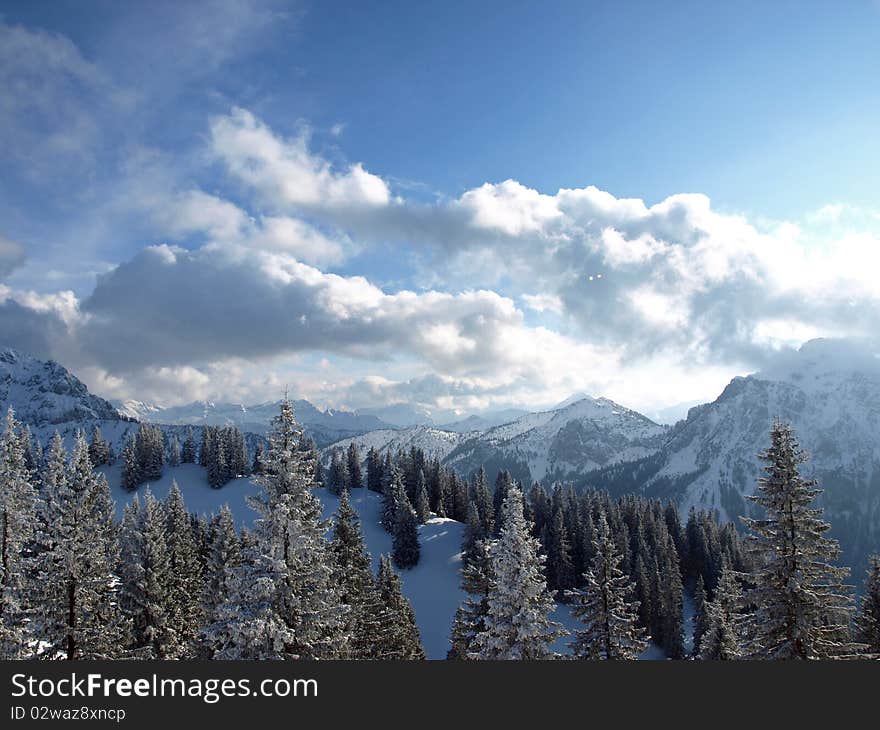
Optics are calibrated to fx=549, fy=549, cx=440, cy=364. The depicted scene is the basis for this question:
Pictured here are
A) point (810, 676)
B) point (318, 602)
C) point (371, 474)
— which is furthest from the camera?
point (371, 474)

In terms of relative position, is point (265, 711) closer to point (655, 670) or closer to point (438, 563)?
point (655, 670)

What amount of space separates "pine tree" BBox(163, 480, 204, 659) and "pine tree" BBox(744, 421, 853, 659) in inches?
1353

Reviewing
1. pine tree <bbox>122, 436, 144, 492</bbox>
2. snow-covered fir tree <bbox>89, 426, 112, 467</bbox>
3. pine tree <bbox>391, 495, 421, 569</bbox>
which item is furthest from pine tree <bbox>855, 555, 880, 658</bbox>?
snow-covered fir tree <bbox>89, 426, 112, 467</bbox>

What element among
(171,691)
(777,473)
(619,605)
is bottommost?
(619,605)

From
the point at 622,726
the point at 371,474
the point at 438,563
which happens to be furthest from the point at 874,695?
the point at 371,474

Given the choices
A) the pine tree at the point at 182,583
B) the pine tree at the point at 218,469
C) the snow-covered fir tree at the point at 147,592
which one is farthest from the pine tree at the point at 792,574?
the pine tree at the point at 218,469

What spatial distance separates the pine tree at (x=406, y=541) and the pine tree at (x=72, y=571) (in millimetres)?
69593

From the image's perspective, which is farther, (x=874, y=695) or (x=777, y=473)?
(x=777, y=473)

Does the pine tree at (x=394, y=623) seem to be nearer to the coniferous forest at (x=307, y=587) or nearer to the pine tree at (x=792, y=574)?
the coniferous forest at (x=307, y=587)

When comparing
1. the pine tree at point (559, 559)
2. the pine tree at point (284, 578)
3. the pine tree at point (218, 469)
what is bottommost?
the pine tree at point (559, 559)

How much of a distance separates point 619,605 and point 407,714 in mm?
16070

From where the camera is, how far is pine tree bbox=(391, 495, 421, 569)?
95000 mm

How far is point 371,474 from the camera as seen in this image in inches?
5133

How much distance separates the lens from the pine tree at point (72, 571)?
87.0 ft
